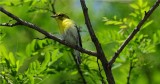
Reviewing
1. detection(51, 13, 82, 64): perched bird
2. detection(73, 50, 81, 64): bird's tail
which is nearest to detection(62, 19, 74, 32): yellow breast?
detection(51, 13, 82, 64): perched bird

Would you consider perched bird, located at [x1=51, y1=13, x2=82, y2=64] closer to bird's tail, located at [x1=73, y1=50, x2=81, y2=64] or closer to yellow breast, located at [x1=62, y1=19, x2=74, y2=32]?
yellow breast, located at [x1=62, y1=19, x2=74, y2=32]

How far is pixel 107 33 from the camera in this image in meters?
3.09

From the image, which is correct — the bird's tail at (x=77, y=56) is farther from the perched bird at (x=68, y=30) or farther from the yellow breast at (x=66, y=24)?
the yellow breast at (x=66, y=24)

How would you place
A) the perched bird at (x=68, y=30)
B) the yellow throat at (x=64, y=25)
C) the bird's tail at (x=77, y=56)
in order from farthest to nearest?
1. the yellow throat at (x=64, y=25)
2. the perched bird at (x=68, y=30)
3. the bird's tail at (x=77, y=56)

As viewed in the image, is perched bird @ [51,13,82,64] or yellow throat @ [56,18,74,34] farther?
yellow throat @ [56,18,74,34]

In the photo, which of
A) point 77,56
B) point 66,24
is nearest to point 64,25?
point 66,24

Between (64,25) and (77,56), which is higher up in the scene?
(64,25)

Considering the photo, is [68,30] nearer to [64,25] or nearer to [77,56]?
[64,25]

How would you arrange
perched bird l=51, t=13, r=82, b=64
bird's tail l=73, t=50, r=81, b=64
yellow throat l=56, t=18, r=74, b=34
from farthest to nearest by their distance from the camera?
yellow throat l=56, t=18, r=74, b=34 < perched bird l=51, t=13, r=82, b=64 < bird's tail l=73, t=50, r=81, b=64

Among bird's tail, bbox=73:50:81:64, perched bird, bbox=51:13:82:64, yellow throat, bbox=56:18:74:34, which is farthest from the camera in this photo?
yellow throat, bbox=56:18:74:34

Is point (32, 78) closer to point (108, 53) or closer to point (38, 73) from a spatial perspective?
point (38, 73)

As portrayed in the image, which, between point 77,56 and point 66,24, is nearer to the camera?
point 77,56

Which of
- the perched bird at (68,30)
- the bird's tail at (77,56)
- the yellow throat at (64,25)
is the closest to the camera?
the bird's tail at (77,56)

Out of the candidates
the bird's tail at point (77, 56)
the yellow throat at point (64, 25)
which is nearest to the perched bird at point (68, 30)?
the yellow throat at point (64, 25)
